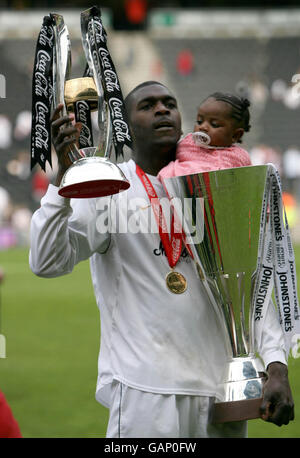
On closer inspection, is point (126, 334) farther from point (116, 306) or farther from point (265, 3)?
point (265, 3)

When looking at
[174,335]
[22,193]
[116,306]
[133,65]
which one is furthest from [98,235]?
[133,65]

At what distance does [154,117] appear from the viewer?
103 inches

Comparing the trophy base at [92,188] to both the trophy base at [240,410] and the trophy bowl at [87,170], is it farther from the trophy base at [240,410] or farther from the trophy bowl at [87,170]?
the trophy base at [240,410]

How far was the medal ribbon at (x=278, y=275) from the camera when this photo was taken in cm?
253

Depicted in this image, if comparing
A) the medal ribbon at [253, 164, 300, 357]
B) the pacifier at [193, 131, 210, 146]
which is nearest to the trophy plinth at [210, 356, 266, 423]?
the medal ribbon at [253, 164, 300, 357]

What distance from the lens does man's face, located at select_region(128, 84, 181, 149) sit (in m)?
2.61

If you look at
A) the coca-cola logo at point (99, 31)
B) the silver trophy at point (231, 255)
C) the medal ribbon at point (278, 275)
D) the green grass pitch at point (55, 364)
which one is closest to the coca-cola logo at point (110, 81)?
the coca-cola logo at point (99, 31)

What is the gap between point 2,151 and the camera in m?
19.7

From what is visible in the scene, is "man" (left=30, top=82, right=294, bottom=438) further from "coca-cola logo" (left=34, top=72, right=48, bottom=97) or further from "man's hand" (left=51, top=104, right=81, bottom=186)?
"coca-cola logo" (left=34, top=72, right=48, bottom=97)

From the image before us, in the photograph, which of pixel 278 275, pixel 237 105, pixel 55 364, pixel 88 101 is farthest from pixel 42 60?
pixel 55 364

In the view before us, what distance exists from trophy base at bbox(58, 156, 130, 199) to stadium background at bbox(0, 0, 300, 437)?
6.25m

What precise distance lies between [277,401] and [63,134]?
1023 mm

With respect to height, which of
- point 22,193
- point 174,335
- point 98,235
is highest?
point 22,193
